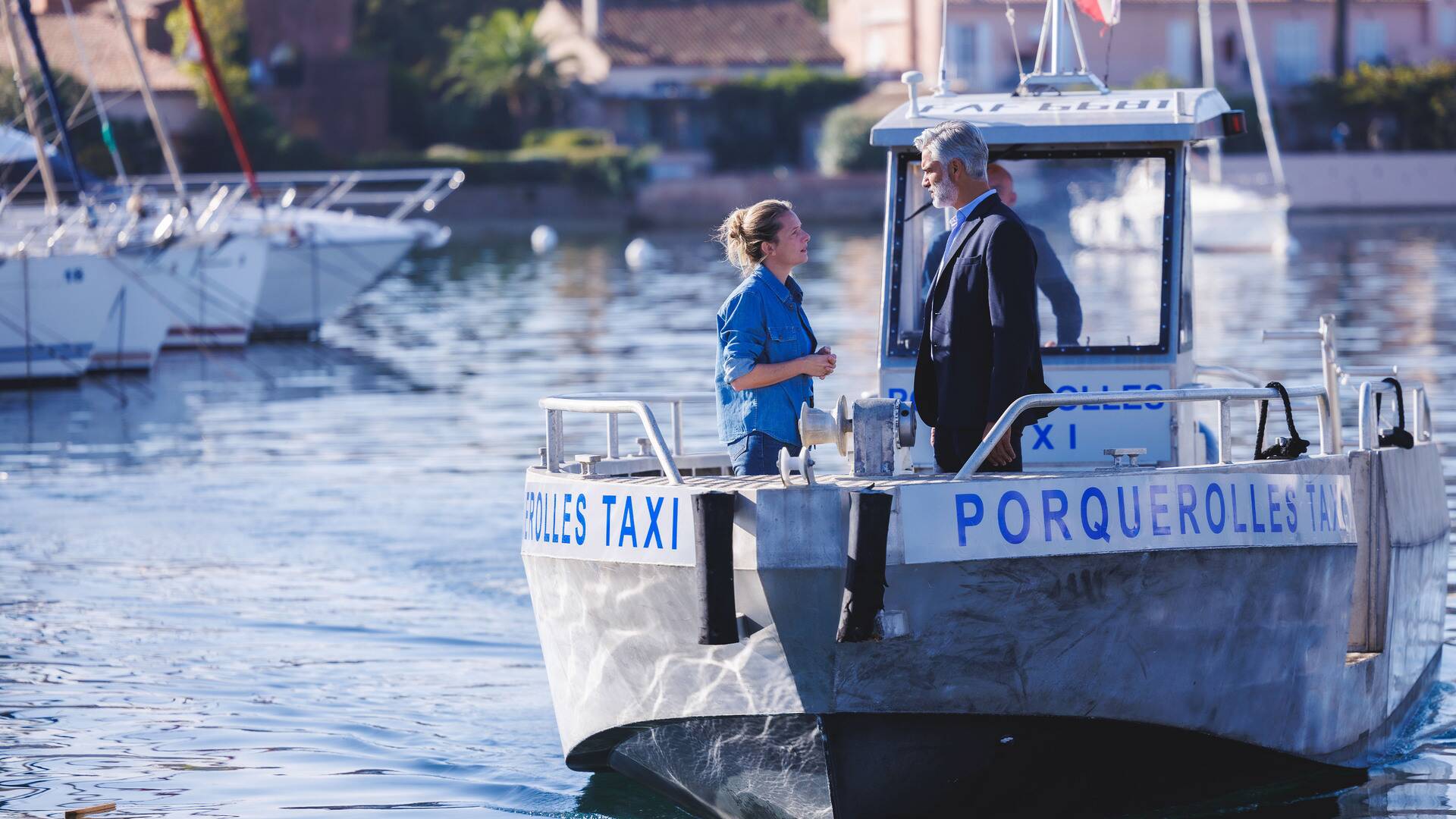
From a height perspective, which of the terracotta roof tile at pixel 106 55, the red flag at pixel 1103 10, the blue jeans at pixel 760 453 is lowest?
the blue jeans at pixel 760 453

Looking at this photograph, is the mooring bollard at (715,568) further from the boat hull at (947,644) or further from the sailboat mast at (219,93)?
the sailboat mast at (219,93)

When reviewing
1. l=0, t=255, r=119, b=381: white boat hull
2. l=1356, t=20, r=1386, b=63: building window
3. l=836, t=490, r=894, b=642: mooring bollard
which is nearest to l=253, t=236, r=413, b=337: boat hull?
l=0, t=255, r=119, b=381: white boat hull

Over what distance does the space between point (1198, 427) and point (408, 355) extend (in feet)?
68.3

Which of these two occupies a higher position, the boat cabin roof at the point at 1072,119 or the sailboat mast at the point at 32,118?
the sailboat mast at the point at 32,118

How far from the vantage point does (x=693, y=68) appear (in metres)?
82.7

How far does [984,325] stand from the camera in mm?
7309

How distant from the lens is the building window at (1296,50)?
260 ft

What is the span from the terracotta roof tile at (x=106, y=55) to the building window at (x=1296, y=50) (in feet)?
127

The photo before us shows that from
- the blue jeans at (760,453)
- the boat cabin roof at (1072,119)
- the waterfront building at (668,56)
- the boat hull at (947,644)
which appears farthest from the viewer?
the waterfront building at (668,56)

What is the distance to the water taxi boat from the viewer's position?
22.8 ft

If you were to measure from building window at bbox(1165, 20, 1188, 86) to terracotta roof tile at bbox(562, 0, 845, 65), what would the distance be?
12847mm

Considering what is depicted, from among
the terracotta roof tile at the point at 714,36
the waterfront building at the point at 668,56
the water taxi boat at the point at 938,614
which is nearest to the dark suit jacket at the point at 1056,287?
the water taxi boat at the point at 938,614

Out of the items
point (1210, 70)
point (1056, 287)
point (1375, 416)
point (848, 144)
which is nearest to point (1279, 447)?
point (1375, 416)

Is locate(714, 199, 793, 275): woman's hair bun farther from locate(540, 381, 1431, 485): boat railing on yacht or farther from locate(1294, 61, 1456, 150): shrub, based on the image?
locate(1294, 61, 1456, 150): shrub
